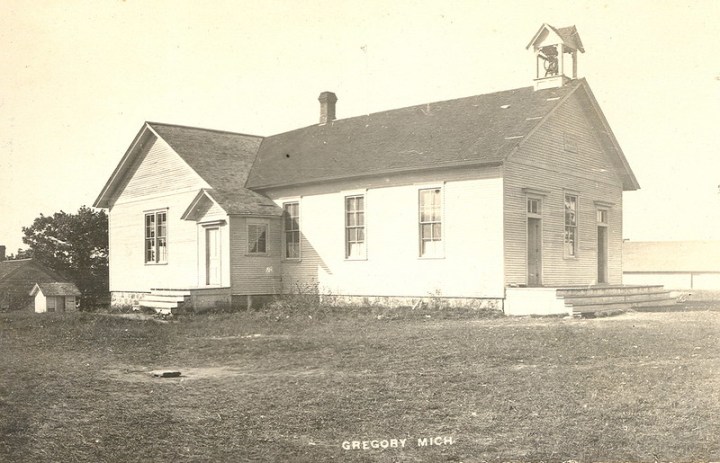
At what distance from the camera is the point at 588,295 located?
18016 mm

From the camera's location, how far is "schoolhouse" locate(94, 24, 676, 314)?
63.7 feet

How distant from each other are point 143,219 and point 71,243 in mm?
9631

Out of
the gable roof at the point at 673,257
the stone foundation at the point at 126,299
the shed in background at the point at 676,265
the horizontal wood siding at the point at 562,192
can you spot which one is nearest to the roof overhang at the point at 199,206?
the stone foundation at the point at 126,299

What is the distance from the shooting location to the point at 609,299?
18.6 meters

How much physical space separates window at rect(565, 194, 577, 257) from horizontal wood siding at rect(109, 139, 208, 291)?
1174cm

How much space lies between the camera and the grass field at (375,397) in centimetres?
658

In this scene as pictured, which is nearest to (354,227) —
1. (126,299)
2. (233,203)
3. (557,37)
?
(233,203)


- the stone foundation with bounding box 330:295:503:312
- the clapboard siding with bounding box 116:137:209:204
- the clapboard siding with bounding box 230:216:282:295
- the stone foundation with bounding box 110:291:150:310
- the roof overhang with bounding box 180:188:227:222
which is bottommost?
the stone foundation with bounding box 110:291:150:310

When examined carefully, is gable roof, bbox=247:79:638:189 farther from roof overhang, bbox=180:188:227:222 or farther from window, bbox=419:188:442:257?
roof overhang, bbox=180:188:227:222

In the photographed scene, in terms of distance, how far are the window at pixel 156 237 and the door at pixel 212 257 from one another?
306 cm

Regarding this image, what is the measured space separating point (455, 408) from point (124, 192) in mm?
23683

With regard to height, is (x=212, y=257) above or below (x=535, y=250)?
below

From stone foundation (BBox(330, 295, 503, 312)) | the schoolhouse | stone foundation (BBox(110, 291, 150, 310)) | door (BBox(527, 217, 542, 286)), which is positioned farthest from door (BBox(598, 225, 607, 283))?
stone foundation (BBox(110, 291, 150, 310))

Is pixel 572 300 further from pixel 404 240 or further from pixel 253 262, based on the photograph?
pixel 253 262
